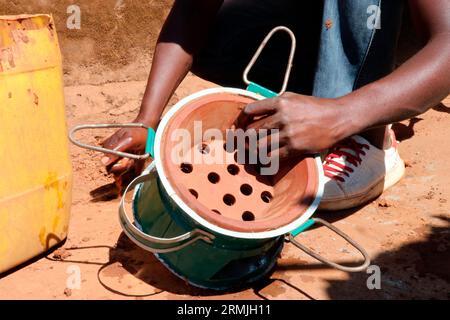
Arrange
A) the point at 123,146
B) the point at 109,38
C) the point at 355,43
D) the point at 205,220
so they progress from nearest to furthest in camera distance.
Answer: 1. the point at 205,220
2. the point at 123,146
3. the point at 355,43
4. the point at 109,38

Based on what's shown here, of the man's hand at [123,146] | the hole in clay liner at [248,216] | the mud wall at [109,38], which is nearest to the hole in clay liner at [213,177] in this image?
the hole in clay liner at [248,216]

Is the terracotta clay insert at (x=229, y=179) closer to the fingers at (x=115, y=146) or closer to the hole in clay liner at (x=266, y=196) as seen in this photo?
the hole in clay liner at (x=266, y=196)

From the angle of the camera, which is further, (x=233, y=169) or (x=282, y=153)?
(x=233, y=169)

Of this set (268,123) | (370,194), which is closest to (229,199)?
(268,123)

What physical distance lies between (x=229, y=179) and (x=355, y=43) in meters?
0.72

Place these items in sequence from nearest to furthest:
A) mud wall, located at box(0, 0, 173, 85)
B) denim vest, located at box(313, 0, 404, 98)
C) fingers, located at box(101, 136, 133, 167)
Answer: fingers, located at box(101, 136, 133, 167) → denim vest, located at box(313, 0, 404, 98) → mud wall, located at box(0, 0, 173, 85)

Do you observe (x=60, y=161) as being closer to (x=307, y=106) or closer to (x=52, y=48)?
(x=52, y=48)

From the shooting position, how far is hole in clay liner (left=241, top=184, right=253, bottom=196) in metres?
2.00

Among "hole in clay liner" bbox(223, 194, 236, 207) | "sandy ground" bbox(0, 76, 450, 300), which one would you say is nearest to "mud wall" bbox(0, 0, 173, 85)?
"sandy ground" bbox(0, 76, 450, 300)

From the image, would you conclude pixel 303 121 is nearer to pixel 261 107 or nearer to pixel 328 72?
pixel 261 107

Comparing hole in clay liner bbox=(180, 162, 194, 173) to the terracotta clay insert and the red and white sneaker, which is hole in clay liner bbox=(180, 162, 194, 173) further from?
the red and white sneaker

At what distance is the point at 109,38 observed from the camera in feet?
11.4

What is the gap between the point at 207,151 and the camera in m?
2.03

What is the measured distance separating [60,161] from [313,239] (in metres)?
0.91
